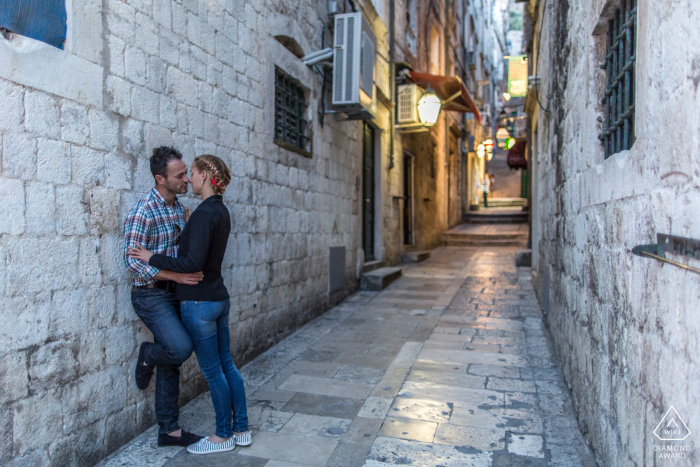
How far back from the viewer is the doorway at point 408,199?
12.9m

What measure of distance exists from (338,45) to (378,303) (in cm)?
369

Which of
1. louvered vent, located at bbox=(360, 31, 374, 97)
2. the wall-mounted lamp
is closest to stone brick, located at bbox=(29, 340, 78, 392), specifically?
louvered vent, located at bbox=(360, 31, 374, 97)

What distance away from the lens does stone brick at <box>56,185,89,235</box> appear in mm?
2547

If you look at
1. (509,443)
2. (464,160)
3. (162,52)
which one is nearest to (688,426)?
(509,443)

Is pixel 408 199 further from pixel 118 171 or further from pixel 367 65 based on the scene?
pixel 118 171

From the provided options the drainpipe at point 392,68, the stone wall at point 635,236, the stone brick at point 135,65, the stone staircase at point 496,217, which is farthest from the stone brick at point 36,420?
the stone staircase at point 496,217

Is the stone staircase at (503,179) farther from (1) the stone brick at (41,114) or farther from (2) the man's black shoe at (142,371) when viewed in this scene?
(1) the stone brick at (41,114)

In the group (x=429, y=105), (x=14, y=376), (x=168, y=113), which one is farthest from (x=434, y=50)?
(x=14, y=376)

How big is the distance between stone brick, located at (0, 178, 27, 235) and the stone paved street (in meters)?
1.45

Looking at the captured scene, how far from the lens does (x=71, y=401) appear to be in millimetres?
2600

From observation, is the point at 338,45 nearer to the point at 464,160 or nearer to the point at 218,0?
the point at 218,0

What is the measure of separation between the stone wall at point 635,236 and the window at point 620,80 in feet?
0.33

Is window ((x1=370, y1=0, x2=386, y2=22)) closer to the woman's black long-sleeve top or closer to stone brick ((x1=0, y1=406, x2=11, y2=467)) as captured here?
the woman's black long-sleeve top

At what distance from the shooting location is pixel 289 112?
18.5ft
